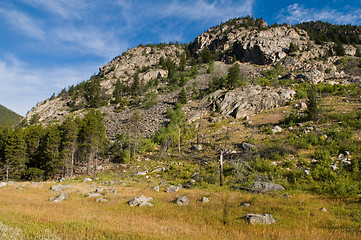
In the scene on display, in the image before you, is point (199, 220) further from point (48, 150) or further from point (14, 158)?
point (14, 158)

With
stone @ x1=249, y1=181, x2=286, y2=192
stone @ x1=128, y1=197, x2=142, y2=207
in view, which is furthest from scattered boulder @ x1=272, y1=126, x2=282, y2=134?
stone @ x1=128, y1=197, x2=142, y2=207

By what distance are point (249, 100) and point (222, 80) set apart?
1744 cm

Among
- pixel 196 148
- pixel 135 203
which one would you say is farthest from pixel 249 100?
pixel 135 203

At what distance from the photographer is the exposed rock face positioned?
143ft

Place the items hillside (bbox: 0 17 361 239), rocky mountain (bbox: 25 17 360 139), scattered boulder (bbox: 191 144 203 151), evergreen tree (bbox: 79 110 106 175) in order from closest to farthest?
hillside (bbox: 0 17 361 239) → scattered boulder (bbox: 191 144 203 151) → evergreen tree (bbox: 79 110 106 175) → rocky mountain (bbox: 25 17 360 139)

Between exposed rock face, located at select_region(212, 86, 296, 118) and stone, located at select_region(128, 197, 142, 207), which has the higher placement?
exposed rock face, located at select_region(212, 86, 296, 118)

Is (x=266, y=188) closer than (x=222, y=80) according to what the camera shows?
Yes

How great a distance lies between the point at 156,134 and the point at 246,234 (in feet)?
119

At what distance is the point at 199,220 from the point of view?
924cm

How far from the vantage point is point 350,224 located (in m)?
7.84

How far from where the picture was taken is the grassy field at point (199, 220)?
21.2ft

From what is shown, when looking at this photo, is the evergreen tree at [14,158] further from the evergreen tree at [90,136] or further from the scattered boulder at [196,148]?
the scattered boulder at [196,148]

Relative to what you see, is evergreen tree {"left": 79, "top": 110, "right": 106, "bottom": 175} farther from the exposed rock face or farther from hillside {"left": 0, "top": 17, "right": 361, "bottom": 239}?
the exposed rock face

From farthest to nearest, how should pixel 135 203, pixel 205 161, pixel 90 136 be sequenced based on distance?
pixel 90 136 < pixel 205 161 < pixel 135 203
